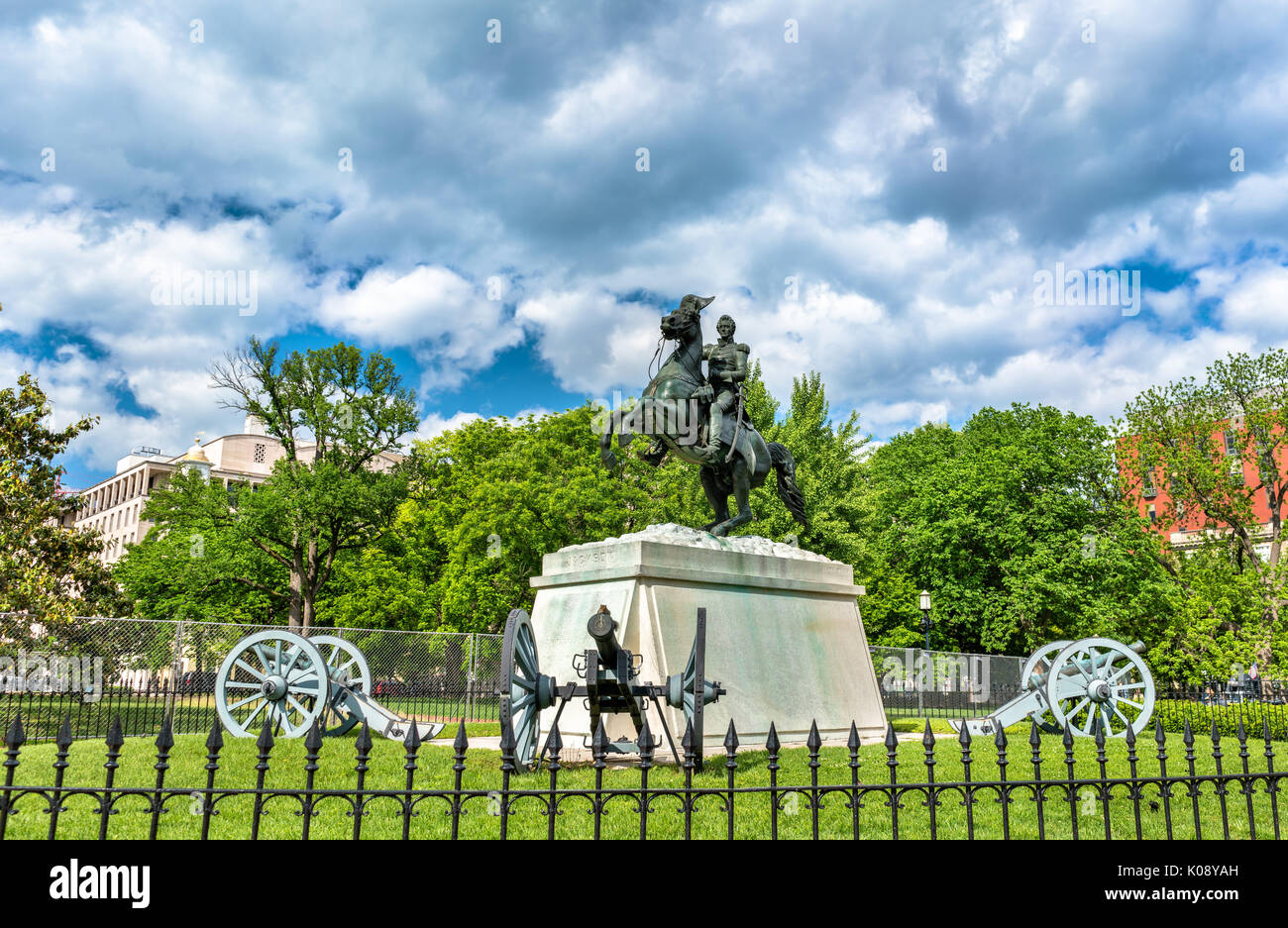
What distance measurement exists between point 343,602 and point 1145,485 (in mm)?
29534

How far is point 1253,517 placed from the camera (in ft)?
100

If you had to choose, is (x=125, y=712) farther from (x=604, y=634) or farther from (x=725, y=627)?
(x=604, y=634)

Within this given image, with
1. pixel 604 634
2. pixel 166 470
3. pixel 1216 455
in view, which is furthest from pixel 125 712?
pixel 166 470

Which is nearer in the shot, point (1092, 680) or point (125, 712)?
point (1092, 680)

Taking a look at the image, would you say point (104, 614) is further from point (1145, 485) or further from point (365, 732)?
point (1145, 485)

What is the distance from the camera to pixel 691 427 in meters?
12.1

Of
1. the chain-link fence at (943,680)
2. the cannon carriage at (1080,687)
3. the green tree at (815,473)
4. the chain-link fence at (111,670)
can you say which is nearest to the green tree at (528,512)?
the green tree at (815,473)

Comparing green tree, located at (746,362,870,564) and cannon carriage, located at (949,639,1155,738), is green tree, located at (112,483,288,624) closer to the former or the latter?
green tree, located at (746,362,870,564)

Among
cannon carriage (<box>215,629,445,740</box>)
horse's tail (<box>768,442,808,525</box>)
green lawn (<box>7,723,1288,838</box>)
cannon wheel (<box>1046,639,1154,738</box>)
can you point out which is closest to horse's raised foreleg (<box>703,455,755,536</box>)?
horse's tail (<box>768,442,808,525</box>)

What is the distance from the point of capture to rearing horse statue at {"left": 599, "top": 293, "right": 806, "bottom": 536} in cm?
1207

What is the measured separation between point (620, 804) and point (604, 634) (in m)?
1.36

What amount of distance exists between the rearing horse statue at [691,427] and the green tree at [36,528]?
1175cm
